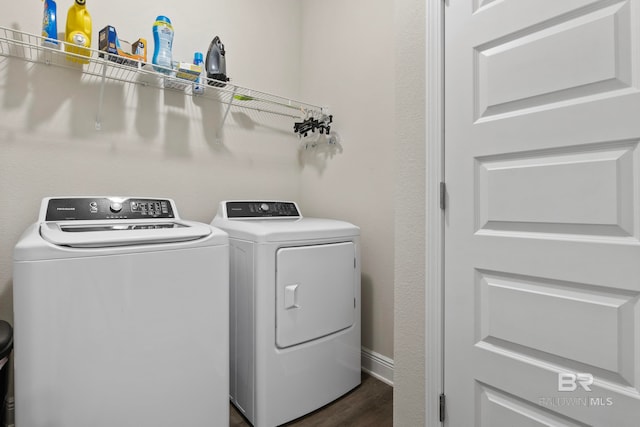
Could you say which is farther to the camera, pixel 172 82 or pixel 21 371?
pixel 172 82

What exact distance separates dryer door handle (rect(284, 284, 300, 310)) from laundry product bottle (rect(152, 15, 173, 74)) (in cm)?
134

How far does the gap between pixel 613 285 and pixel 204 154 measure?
2085mm

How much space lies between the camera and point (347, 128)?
2.19m

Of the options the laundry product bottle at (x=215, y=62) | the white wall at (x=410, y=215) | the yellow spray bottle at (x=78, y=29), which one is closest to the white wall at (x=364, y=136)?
the white wall at (x=410, y=215)

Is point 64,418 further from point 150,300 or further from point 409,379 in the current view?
point 409,379

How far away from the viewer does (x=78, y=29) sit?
1.48 m

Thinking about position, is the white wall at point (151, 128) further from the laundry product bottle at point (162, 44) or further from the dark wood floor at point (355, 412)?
the dark wood floor at point (355, 412)

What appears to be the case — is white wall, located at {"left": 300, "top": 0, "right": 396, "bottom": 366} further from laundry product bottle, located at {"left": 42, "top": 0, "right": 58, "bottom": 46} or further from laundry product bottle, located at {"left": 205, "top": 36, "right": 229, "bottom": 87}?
laundry product bottle, located at {"left": 42, "top": 0, "right": 58, "bottom": 46}

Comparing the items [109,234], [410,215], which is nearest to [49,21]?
[109,234]

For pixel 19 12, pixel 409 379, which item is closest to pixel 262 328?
pixel 409 379

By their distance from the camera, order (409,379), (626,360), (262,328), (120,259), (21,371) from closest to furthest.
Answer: (626,360) < (21,371) < (120,259) < (409,379) < (262,328)

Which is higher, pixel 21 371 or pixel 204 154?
pixel 204 154

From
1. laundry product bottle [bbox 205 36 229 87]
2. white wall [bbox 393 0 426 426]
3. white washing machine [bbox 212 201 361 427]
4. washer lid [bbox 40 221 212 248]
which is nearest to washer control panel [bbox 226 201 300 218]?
white washing machine [bbox 212 201 361 427]

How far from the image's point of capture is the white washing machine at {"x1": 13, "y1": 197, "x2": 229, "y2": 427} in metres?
0.98
